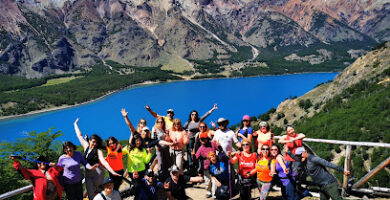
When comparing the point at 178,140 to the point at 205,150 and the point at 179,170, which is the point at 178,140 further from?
the point at 179,170

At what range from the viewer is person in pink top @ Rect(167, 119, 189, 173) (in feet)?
30.6

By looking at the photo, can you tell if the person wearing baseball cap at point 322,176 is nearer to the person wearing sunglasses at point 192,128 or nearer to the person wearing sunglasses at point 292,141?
the person wearing sunglasses at point 292,141

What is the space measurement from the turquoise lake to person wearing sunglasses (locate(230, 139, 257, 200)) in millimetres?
93185

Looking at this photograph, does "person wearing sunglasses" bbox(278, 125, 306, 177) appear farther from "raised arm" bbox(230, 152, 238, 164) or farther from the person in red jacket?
the person in red jacket

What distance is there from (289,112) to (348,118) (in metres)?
30.8

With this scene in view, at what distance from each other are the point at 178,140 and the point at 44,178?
13.2 feet

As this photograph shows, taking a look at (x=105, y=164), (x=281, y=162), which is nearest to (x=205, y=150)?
(x=281, y=162)

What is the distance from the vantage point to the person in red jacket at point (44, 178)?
21.0 ft

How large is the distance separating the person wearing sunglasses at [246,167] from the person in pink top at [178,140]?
1.93m

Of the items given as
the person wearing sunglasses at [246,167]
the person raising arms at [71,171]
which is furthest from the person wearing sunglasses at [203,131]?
the person raising arms at [71,171]

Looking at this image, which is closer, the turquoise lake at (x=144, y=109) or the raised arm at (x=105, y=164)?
the raised arm at (x=105, y=164)

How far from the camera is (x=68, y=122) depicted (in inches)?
4749

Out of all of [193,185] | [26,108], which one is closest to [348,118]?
[193,185]

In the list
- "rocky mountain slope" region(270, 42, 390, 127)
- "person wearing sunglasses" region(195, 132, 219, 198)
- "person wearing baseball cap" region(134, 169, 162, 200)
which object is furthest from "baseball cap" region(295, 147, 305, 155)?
"rocky mountain slope" region(270, 42, 390, 127)
